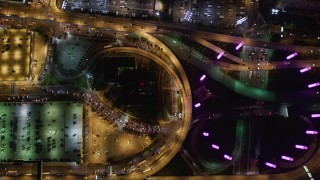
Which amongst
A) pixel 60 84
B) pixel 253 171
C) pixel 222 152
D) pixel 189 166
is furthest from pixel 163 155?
pixel 60 84

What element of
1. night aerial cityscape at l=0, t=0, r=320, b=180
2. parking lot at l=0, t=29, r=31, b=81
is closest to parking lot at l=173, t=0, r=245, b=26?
night aerial cityscape at l=0, t=0, r=320, b=180

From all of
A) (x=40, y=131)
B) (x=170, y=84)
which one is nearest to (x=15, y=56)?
(x=40, y=131)

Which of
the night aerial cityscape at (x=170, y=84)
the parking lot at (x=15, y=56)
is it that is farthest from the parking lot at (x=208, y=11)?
the parking lot at (x=15, y=56)

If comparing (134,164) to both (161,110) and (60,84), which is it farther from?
(60,84)

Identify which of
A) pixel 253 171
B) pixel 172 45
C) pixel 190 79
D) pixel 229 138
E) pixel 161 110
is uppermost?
pixel 172 45

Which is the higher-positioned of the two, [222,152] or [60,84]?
[60,84]

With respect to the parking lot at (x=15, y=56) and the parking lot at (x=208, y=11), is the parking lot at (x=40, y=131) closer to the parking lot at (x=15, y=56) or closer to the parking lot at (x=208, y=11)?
the parking lot at (x=15, y=56)

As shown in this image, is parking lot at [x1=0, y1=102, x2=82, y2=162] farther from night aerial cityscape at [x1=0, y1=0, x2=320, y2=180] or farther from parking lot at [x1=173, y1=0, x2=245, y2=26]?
parking lot at [x1=173, y1=0, x2=245, y2=26]
